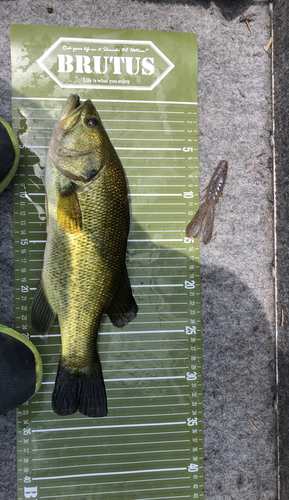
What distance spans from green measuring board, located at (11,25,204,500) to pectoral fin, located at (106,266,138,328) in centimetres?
6

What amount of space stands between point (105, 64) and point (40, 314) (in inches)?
31.5

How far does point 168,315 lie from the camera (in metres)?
1.03

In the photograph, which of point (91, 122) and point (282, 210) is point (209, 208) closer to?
point (282, 210)

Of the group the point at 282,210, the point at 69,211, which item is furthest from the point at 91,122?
the point at 282,210

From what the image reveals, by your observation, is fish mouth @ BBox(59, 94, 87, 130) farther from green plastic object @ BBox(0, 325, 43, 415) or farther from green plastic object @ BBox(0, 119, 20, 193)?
green plastic object @ BBox(0, 325, 43, 415)

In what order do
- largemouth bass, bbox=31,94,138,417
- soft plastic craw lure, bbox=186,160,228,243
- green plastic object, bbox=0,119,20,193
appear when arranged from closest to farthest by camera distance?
1. largemouth bass, bbox=31,94,138,417
2. green plastic object, bbox=0,119,20,193
3. soft plastic craw lure, bbox=186,160,228,243

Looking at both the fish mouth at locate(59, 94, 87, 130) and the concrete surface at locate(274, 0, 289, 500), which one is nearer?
the fish mouth at locate(59, 94, 87, 130)

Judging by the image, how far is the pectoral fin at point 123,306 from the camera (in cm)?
93

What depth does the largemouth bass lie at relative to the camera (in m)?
0.80

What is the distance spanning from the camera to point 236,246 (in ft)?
3.52

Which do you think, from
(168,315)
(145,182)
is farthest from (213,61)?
(168,315)

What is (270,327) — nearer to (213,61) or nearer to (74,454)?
(74,454)

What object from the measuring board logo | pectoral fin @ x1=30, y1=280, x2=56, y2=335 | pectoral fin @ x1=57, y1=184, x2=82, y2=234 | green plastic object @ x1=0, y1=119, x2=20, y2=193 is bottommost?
pectoral fin @ x1=30, y1=280, x2=56, y2=335

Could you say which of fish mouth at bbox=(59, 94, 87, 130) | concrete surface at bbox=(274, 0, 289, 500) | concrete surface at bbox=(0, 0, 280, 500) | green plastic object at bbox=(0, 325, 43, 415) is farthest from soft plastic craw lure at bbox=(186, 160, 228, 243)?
green plastic object at bbox=(0, 325, 43, 415)
